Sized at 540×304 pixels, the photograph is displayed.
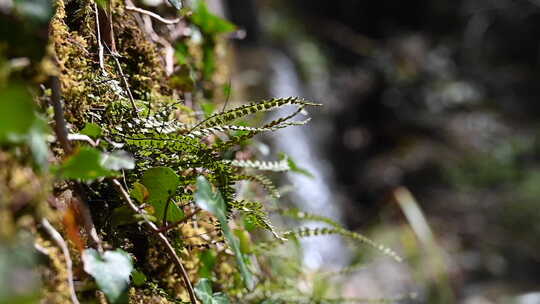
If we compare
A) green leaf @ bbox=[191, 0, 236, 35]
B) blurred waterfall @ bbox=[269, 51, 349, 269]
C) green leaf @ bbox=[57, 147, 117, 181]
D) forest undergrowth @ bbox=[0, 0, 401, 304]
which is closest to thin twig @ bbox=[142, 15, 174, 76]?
forest undergrowth @ bbox=[0, 0, 401, 304]

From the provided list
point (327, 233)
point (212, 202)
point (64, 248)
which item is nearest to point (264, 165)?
point (327, 233)

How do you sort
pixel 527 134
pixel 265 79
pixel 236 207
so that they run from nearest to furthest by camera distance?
pixel 236 207, pixel 265 79, pixel 527 134

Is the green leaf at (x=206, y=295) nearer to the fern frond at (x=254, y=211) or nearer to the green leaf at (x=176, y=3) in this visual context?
the fern frond at (x=254, y=211)

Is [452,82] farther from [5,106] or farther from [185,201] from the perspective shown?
[5,106]

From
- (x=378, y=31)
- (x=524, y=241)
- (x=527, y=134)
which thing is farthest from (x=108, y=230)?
(x=378, y=31)

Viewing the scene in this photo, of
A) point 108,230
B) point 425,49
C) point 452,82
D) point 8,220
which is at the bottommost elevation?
point 8,220

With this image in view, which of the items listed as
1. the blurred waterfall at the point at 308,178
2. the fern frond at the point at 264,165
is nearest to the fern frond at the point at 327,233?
the fern frond at the point at 264,165

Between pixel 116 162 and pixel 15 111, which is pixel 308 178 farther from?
Result: pixel 15 111
